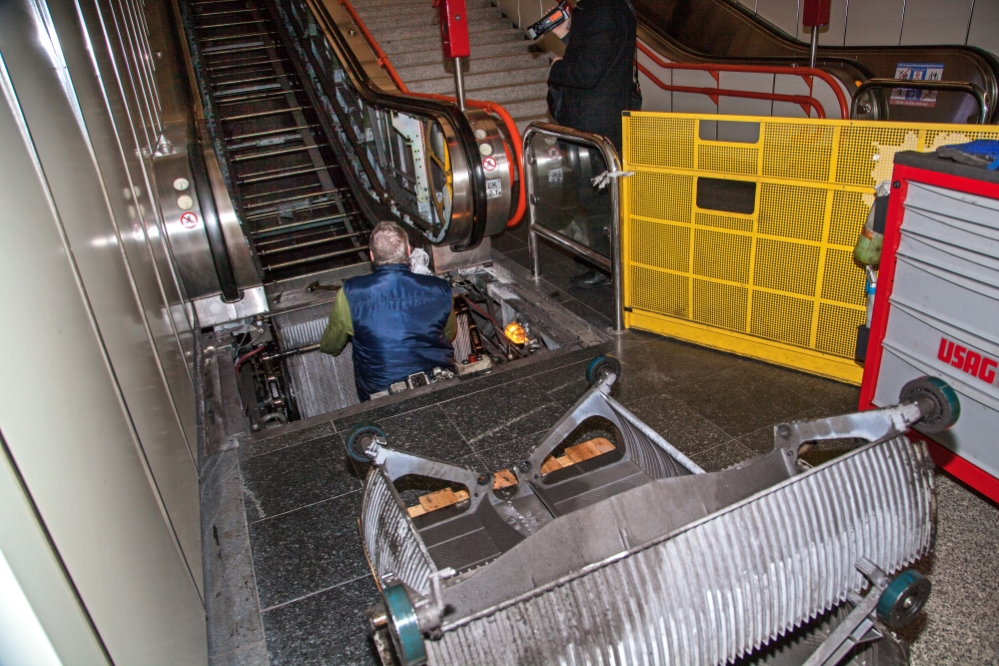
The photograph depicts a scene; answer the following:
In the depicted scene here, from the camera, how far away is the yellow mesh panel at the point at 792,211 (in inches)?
142

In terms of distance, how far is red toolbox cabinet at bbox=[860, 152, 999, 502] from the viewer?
8.13ft

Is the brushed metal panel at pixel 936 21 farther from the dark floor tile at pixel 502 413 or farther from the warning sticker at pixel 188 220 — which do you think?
the warning sticker at pixel 188 220

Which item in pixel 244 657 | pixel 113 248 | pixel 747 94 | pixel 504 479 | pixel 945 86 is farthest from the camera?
pixel 747 94

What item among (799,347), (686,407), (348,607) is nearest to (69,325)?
(348,607)

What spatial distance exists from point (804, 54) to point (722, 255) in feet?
18.1

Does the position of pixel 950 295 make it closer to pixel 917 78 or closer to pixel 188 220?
pixel 188 220

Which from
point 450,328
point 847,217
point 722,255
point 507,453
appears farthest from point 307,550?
point 847,217

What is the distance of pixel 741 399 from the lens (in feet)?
12.5

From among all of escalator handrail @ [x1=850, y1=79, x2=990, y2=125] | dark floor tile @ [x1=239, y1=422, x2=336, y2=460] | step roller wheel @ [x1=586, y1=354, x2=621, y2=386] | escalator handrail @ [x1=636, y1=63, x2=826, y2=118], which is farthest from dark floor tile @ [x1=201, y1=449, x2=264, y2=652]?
escalator handrail @ [x1=636, y1=63, x2=826, y2=118]

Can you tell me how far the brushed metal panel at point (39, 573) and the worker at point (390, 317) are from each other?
2.98 metres

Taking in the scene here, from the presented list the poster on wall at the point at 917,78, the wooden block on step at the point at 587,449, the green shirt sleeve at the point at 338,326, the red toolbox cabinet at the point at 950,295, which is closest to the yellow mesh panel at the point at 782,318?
the red toolbox cabinet at the point at 950,295

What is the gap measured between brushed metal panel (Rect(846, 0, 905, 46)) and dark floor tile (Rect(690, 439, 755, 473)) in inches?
252

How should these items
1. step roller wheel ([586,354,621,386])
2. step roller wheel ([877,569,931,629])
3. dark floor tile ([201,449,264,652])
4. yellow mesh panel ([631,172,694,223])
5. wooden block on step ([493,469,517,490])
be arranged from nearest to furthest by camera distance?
step roller wheel ([877,569,931,629]), dark floor tile ([201,449,264,652]), step roller wheel ([586,354,621,386]), wooden block on step ([493,469,517,490]), yellow mesh panel ([631,172,694,223])

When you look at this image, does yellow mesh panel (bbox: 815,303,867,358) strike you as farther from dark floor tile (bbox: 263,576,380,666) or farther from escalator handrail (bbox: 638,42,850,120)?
dark floor tile (bbox: 263,576,380,666)
